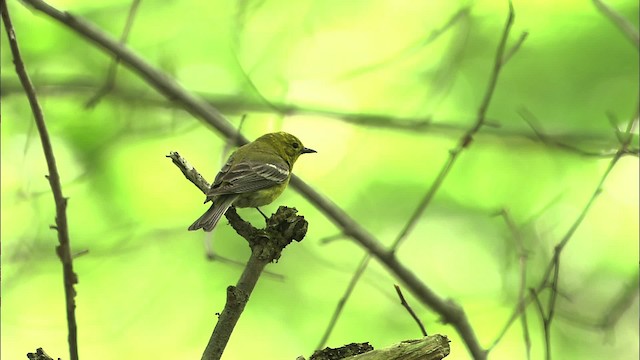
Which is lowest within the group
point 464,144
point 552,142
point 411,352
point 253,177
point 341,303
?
point 411,352

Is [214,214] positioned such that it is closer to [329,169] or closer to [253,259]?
[253,259]

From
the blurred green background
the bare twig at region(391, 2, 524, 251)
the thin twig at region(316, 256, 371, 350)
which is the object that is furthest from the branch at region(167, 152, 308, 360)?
the blurred green background

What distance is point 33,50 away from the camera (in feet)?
24.6

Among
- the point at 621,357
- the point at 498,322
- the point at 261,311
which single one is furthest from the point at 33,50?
the point at 621,357

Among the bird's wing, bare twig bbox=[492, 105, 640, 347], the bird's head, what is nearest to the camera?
bare twig bbox=[492, 105, 640, 347]

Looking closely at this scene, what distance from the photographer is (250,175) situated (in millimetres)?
5027

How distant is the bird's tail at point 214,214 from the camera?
4105 millimetres

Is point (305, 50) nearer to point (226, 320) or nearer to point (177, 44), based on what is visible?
point (177, 44)

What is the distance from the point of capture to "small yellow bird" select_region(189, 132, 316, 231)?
177 inches

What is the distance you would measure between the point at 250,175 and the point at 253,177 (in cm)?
2

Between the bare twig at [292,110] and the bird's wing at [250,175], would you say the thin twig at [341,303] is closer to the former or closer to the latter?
the bird's wing at [250,175]

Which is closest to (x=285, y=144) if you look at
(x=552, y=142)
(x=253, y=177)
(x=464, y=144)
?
(x=253, y=177)

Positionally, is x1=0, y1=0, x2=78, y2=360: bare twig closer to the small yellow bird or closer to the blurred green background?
the small yellow bird

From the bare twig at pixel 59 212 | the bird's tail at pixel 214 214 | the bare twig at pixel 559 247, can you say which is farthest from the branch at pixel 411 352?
the bare twig at pixel 559 247
